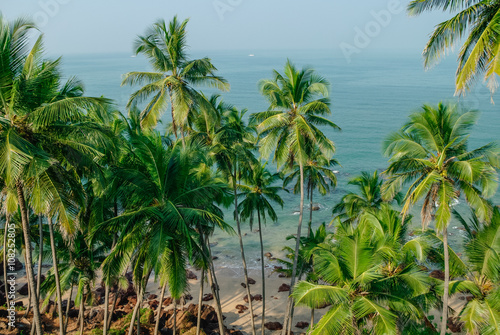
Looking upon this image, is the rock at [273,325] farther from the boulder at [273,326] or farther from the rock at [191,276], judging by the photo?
the rock at [191,276]

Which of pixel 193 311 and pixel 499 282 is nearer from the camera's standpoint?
pixel 499 282

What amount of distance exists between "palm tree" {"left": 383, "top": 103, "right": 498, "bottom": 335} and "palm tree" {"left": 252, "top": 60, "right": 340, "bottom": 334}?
4143 millimetres

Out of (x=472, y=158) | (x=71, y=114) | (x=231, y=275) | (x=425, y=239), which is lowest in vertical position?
(x=231, y=275)

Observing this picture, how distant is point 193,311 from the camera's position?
24.5m

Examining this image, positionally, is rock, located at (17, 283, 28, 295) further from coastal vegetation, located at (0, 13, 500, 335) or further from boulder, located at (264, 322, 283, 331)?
boulder, located at (264, 322, 283, 331)

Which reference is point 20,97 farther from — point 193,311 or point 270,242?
point 270,242

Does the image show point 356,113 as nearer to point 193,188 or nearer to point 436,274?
point 436,274

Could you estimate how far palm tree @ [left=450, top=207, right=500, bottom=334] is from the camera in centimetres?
1442

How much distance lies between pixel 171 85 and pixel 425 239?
42.8ft

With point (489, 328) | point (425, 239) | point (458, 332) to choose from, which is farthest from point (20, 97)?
point (458, 332)

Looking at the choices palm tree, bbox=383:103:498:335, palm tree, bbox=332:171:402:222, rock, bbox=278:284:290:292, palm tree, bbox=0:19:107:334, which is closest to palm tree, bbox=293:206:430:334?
palm tree, bbox=383:103:498:335

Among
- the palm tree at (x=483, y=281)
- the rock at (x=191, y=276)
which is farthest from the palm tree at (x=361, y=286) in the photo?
the rock at (x=191, y=276)

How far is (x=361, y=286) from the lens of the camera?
43.8 feet

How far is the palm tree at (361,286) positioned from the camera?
1256 cm
